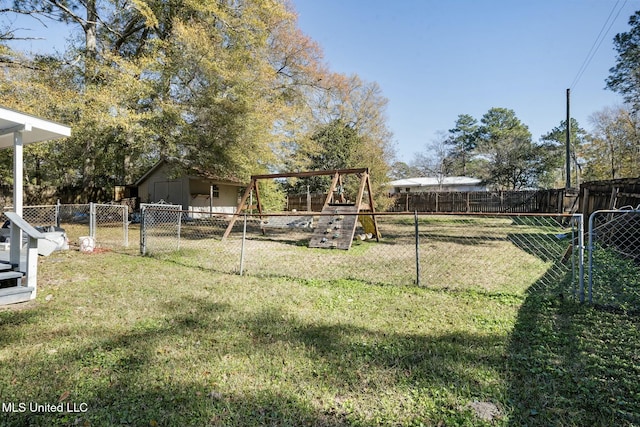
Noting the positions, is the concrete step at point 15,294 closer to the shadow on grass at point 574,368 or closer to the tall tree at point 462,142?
the shadow on grass at point 574,368

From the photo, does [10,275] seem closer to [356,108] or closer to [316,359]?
[316,359]

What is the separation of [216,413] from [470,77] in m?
19.8

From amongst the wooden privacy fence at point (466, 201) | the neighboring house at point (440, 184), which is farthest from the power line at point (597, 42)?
the neighboring house at point (440, 184)

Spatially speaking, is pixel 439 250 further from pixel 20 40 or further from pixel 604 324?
pixel 20 40

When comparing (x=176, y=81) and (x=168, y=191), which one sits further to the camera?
(x=168, y=191)

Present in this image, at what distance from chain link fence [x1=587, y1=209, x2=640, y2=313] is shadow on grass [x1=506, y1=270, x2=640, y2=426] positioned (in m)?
0.48

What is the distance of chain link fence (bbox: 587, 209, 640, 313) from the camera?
12.9 ft

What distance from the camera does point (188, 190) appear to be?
1830 centimetres

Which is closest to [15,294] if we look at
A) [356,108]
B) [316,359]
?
[316,359]

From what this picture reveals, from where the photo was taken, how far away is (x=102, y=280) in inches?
203

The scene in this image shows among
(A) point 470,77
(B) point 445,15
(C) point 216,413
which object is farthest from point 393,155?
(C) point 216,413

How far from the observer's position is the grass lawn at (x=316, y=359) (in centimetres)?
208

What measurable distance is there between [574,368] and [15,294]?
579cm

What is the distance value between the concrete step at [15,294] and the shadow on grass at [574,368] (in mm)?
5186
